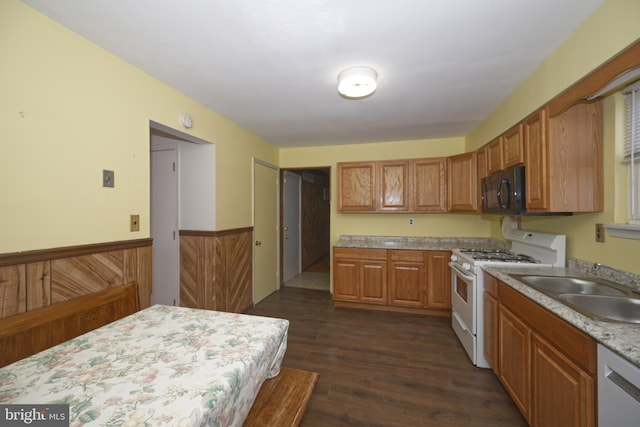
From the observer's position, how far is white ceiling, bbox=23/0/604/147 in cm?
131

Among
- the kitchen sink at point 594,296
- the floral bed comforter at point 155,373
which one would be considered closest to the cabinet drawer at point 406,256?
the kitchen sink at point 594,296

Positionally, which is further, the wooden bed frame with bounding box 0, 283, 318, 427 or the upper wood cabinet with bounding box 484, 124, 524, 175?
the upper wood cabinet with bounding box 484, 124, 524, 175

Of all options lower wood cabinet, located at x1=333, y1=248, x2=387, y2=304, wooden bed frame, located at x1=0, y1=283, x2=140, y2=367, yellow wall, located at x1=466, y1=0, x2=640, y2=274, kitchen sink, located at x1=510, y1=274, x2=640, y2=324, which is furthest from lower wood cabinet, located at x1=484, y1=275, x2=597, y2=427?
wooden bed frame, located at x1=0, y1=283, x2=140, y2=367

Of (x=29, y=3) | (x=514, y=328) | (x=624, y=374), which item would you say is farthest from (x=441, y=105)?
(x=29, y=3)

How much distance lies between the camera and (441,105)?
98.4 inches

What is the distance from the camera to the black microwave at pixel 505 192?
6.29ft

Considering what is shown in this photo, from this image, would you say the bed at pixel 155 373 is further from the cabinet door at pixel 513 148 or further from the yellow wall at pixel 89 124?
the cabinet door at pixel 513 148

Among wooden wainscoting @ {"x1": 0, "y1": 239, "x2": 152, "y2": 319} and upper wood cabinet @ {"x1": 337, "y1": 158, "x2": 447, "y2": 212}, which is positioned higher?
upper wood cabinet @ {"x1": 337, "y1": 158, "x2": 447, "y2": 212}

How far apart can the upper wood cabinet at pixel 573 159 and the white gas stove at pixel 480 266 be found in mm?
399

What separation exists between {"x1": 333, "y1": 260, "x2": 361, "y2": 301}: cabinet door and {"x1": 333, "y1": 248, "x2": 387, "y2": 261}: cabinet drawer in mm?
83

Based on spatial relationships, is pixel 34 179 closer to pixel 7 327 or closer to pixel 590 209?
pixel 7 327

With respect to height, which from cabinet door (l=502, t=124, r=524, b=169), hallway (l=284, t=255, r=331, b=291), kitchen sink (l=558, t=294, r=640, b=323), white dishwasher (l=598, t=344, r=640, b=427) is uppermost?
cabinet door (l=502, t=124, r=524, b=169)

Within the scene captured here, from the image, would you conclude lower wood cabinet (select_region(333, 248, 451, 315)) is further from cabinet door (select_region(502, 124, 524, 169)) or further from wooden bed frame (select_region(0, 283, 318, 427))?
wooden bed frame (select_region(0, 283, 318, 427))

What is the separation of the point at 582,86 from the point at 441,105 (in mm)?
1144
